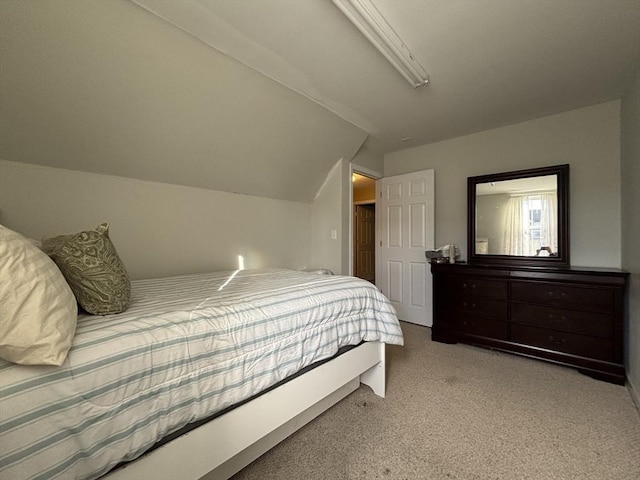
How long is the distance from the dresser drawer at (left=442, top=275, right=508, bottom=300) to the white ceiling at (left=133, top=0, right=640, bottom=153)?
1.69 metres

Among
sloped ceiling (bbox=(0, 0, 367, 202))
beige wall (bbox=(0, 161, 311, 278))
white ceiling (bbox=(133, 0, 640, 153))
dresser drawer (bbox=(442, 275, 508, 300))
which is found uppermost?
white ceiling (bbox=(133, 0, 640, 153))

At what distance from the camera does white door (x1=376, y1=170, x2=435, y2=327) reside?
11.4 feet

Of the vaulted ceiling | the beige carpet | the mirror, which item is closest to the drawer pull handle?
the beige carpet

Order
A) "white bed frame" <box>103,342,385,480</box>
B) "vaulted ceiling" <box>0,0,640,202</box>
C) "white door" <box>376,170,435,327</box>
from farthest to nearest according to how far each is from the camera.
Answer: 1. "white door" <box>376,170,435,327</box>
2. "vaulted ceiling" <box>0,0,640,202</box>
3. "white bed frame" <box>103,342,385,480</box>

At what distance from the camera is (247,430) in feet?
3.81

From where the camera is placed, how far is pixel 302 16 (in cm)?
150

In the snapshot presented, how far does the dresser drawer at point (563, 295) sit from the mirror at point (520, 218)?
369 mm

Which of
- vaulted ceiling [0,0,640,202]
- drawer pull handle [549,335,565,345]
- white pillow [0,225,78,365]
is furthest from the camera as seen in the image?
drawer pull handle [549,335,565,345]

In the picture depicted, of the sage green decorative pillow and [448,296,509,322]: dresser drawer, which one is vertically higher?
the sage green decorative pillow

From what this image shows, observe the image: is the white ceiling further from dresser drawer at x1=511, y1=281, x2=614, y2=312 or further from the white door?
dresser drawer at x1=511, y1=281, x2=614, y2=312

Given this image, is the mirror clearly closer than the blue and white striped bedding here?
No

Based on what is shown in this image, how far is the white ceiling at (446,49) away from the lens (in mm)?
1473

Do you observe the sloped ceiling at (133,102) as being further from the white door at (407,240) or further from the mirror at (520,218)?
the mirror at (520,218)

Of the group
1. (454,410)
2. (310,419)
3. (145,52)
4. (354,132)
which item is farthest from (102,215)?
(454,410)
